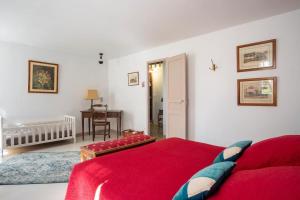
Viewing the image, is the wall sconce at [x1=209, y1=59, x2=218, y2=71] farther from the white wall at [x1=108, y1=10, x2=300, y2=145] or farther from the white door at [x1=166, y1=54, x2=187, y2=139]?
the white door at [x1=166, y1=54, x2=187, y2=139]

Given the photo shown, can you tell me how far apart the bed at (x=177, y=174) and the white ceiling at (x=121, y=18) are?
1.96 m

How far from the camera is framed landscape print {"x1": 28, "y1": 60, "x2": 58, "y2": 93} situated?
4.31 meters

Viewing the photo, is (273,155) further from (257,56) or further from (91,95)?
(91,95)

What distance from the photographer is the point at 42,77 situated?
4.47 metres

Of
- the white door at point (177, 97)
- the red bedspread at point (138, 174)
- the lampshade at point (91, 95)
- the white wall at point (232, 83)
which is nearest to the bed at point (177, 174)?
the red bedspread at point (138, 174)

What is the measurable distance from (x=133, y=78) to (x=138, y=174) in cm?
406

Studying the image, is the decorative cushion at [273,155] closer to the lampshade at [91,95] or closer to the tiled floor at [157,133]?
the tiled floor at [157,133]

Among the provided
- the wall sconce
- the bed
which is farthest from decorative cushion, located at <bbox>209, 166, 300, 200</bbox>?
the wall sconce

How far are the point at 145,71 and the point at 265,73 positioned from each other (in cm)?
277

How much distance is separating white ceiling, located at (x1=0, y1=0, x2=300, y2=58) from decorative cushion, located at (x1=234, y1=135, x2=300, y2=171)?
1.94 m

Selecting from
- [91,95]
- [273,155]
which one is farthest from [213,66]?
[91,95]

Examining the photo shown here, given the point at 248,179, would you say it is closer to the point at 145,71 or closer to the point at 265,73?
the point at 265,73

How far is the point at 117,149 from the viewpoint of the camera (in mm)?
2232

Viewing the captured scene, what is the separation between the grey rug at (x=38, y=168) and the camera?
7.80 ft
